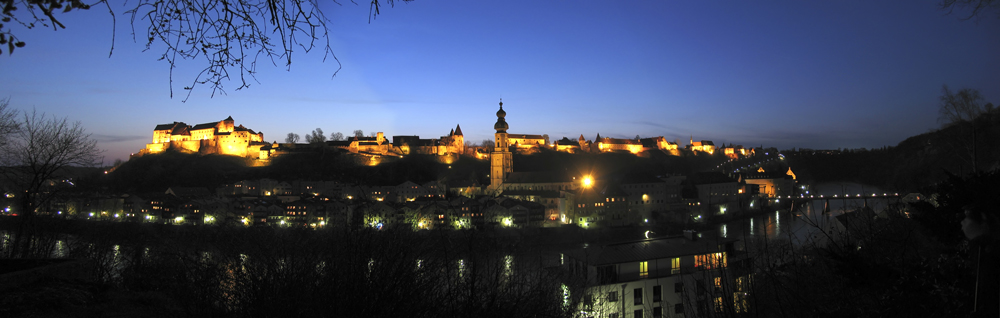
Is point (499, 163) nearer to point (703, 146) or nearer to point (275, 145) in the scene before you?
point (275, 145)

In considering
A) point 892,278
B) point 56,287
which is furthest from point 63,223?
point 892,278

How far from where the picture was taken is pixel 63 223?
10.8 m

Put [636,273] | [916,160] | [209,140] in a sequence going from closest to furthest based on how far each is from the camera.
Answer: [636,273]
[916,160]
[209,140]

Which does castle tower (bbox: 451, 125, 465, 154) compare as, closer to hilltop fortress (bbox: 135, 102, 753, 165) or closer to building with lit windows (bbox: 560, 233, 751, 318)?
hilltop fortress (bbox: 135, 102, 753, 165)

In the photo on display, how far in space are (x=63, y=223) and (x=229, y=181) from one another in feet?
129

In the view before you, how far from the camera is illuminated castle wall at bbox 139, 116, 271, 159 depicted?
5384cm

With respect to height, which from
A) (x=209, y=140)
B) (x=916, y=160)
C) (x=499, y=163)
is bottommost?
(x=499, y=163)

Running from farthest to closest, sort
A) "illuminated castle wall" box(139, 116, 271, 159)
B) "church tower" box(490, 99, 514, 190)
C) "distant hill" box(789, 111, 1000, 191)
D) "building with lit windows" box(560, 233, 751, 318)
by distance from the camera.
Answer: "illuminated castle wall" box(139, 116, 271, 159)
"church tower" box(490, 99, 514, 190)
"distant hill" box(789, 111, 1000, 191)
"building with lit windows" box(560, 233, 751, 318)

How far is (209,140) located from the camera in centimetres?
5403

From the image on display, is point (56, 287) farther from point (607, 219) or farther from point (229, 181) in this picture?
point (229, 181)

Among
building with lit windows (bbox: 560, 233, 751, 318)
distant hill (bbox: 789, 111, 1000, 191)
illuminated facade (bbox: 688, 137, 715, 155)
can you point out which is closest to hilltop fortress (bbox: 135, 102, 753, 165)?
illuminated facade (bbox: 688, 137, 715, 155)

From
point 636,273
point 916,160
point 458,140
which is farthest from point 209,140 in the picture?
point 916,160

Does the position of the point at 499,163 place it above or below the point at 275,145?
below

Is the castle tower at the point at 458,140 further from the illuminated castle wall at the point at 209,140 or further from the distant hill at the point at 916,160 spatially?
the distant hill at the point at 916,160
